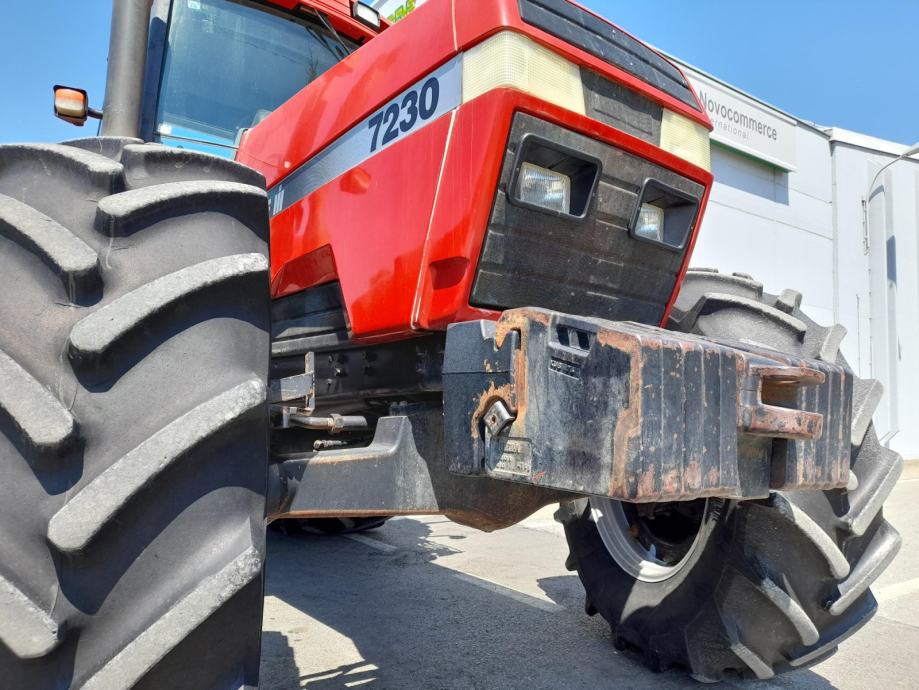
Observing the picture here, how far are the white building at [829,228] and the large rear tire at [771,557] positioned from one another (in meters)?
8.58

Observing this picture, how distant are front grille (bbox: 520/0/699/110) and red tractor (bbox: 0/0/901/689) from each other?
14mm

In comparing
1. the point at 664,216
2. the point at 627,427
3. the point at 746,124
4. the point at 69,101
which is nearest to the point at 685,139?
the point at 664,216

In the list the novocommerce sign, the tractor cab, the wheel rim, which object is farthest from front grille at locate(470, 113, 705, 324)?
the novocommerce sign

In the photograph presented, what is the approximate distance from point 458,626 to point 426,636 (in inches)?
7.6

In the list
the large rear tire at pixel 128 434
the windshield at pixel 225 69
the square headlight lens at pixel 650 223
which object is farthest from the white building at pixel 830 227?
the large rear tire at pixel 128 434

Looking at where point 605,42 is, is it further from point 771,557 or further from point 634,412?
point 771,557

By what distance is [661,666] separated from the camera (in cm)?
251

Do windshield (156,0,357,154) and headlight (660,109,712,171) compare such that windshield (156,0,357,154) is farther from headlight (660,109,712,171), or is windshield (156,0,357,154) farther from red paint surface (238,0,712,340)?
headlight (660,109,712,171)

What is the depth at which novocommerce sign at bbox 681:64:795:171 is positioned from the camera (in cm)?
1053

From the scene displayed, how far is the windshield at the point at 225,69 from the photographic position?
2.47 metres

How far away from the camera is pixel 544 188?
5.48 feet

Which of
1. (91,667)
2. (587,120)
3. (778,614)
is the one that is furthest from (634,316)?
(91,667)

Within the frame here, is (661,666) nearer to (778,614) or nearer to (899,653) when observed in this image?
(778,614)

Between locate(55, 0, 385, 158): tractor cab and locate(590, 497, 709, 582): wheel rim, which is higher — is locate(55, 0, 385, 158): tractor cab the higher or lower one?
the higher one
